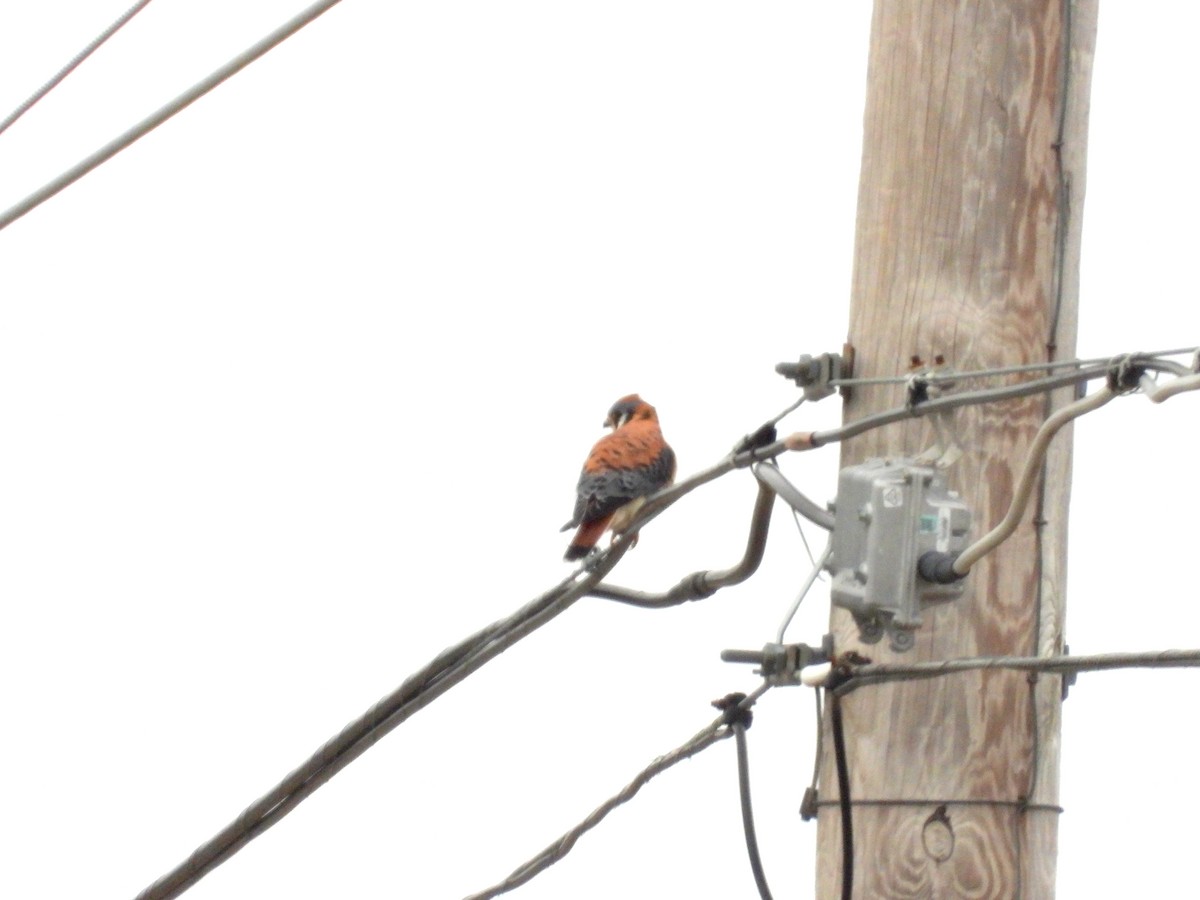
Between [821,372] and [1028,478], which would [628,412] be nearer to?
[821,372]

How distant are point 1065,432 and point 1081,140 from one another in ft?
2.13

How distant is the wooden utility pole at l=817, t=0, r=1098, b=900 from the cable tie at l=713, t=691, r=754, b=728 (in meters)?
0.32

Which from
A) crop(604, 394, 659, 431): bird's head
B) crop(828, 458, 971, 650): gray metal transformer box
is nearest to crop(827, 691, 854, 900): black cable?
crop(828, 458, 971, 650): gray metal transformer box

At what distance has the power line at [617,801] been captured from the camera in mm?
4816

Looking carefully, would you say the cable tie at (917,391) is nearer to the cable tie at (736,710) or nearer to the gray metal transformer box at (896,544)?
the gray metal transformer box at (896,544)

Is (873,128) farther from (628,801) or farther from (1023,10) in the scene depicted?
(628,801)

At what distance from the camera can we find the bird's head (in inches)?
288

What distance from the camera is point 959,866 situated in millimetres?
4211

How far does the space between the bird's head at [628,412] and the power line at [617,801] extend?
7.07ft

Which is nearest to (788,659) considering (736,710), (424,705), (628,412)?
(736,710)

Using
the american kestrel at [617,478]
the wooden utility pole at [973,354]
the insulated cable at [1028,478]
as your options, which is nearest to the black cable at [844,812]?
the wooden utility pole at [973,354]

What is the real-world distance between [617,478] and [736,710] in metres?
1.73

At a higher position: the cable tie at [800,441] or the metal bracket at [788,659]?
the cable tie at [800,441]

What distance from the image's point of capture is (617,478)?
20.9ft
